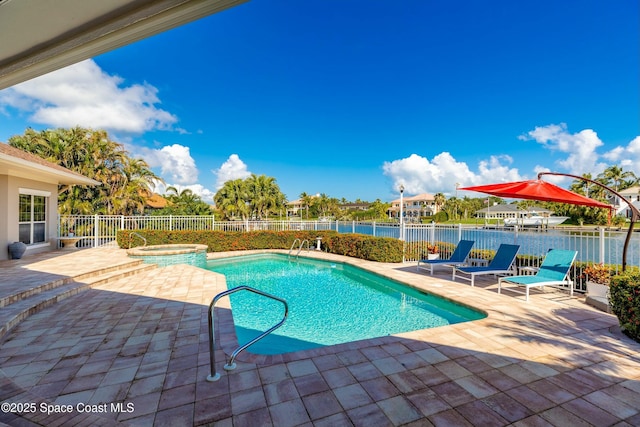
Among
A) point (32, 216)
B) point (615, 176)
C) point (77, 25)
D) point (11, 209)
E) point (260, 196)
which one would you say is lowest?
point (32, 216)

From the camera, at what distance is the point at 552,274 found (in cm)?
562

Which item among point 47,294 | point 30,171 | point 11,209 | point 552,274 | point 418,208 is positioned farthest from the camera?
point 418,208

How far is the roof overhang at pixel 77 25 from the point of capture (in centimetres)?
117

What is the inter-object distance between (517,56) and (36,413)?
1934 cm

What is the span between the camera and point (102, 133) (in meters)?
18.3

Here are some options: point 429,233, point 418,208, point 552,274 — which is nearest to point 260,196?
point 429,233

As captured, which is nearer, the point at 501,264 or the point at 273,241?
the point at 501,264

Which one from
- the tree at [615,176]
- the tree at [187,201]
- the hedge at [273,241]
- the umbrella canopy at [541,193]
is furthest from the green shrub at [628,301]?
the tree at [615,176]

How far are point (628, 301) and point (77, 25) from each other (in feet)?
19.3

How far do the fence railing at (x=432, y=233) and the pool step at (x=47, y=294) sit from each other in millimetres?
6321

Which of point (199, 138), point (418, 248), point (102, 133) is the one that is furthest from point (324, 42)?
point (199, 138)

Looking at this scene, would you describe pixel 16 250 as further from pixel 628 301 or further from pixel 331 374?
pixel 628 301

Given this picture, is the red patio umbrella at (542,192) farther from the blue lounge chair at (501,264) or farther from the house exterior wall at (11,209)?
the house exterior wall at (11,209)

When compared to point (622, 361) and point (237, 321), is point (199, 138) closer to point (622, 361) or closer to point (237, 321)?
point (237, 321)
